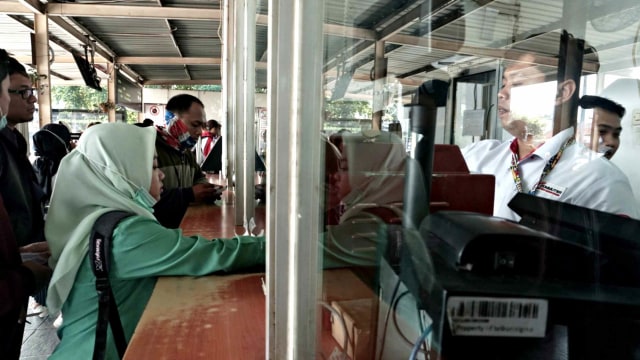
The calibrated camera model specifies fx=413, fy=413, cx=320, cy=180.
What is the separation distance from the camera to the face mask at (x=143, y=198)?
148 centimetres

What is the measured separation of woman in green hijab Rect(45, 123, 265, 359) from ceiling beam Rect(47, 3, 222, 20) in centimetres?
351

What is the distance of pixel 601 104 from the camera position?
1.27m

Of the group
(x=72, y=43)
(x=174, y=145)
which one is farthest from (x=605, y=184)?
(x=72, y=43)

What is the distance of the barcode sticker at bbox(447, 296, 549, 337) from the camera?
0.35 metres

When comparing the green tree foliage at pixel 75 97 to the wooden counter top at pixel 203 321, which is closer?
the wooden counter top at pixel 203 321

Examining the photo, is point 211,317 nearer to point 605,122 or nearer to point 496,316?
point 496,316

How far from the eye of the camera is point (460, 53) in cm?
131

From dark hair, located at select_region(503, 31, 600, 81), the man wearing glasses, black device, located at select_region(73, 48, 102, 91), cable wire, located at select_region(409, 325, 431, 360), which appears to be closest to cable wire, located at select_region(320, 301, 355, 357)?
cable wire, located at select_region(409, 325, 431, 360)

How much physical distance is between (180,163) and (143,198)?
154cm

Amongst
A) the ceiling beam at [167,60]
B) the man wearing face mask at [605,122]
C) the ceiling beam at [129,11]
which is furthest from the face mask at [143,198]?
the ceiling beam at [167,60]

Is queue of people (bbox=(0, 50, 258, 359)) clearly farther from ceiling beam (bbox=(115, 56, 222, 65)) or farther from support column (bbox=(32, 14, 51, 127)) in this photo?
ceiling beam (bbox=(115, 56, 222, 65))

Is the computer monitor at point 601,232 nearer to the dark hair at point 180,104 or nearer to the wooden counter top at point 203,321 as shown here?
the wooden counter top at point 203,321

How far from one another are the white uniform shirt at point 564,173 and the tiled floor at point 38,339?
268 cm

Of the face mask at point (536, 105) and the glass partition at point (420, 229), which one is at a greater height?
the face mask at point (536, 105)
